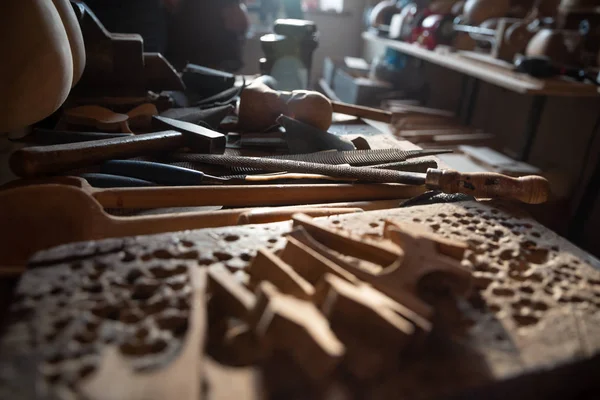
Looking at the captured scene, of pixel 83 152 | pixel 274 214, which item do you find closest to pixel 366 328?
pixel 274 214

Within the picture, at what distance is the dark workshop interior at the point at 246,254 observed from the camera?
48 centimetres

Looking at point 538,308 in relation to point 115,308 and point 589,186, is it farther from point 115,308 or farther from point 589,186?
point 589,186

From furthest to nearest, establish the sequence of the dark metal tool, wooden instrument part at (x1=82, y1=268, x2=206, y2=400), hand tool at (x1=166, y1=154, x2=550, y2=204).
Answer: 1. the dark metal tool
2. hand tool at (x1=166, y1=154, x2=550, y2=204)
3. wooden instrument part at (x1=82, y1=268, x2=206, y2=400)

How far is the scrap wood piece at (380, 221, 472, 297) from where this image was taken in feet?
1.99

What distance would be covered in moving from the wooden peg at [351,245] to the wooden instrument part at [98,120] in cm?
78

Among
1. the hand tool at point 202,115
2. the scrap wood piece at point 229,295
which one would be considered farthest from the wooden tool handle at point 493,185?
the hand tool at point 202,115

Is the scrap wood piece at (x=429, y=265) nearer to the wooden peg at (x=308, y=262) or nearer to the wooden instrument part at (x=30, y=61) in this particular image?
the wooden peg at (x=308, y=262)

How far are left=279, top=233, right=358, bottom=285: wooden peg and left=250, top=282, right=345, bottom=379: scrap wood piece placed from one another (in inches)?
4.1

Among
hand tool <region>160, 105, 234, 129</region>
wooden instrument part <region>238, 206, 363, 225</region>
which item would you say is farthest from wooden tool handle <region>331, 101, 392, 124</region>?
wooden instrument part <region>238, 206, 363, 225</region>

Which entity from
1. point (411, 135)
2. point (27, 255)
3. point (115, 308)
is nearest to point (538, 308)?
point (115, 308)

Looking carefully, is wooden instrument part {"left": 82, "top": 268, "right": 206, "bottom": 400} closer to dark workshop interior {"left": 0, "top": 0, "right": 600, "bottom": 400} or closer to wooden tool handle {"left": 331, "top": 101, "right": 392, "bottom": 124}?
dark workshop interior {"left": 0, "top": 0, "right": 600, "bottom": 400}

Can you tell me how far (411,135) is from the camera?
2516 mm

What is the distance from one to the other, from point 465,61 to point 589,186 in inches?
38.5

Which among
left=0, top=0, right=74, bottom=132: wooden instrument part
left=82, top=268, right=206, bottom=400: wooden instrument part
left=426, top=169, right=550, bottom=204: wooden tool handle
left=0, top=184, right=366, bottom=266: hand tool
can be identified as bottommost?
left=0, top=184, right=366, bottom=266: hand tool
